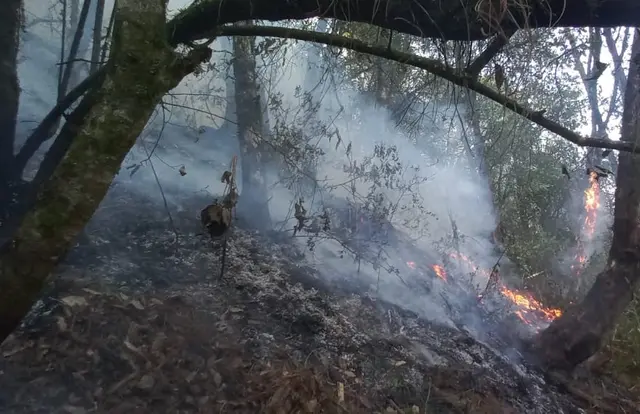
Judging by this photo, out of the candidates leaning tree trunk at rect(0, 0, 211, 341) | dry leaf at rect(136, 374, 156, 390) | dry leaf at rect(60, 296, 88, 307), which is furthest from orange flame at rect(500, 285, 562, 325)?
leaning tree trunk at rect(0, 0, 211, 341)

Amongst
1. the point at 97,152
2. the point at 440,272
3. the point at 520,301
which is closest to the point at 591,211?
the point at 520,301

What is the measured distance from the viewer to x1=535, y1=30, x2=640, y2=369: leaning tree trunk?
5312 millimetres

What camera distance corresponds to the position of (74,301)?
363 cm

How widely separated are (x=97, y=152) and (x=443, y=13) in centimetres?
177

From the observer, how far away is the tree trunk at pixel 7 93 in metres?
4.39

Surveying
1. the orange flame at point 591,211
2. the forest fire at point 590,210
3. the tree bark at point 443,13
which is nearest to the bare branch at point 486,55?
the tree bark at point 443,13

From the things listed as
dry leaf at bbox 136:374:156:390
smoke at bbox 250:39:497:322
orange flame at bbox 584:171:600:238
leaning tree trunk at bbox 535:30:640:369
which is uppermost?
orange flame at bbox 584:171:600:238

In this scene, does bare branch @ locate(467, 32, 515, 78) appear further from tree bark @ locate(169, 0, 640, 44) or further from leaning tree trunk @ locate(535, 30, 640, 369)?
leaning tree trunk @ locate(535, 30, 640, 369)

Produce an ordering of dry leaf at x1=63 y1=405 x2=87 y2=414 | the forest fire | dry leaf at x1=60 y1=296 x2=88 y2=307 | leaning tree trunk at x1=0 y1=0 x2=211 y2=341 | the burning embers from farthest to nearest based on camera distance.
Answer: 1. the forest fire
2. the burning embers
3. dry leaf at x1=60 y1=296 x2=88 y2=307
4. dry leaf at x1=63 y1=405 x2=87 y2=414
5. leaning tree trunk at x1=0 y1=0 x2=211 y2=341

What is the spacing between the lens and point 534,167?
1031 centimetres

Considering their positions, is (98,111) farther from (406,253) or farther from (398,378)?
(406,253)

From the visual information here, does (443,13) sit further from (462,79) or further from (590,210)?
(590,210)

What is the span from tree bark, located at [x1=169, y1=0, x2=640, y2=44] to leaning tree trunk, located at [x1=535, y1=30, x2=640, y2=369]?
3496 mm

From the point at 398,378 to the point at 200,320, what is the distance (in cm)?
172
